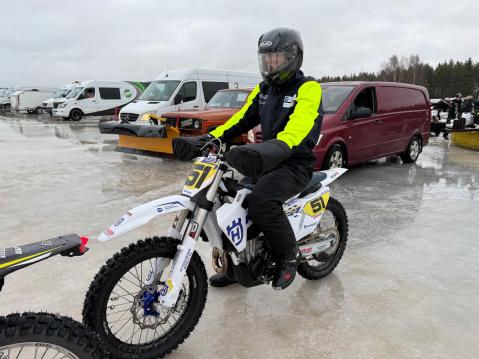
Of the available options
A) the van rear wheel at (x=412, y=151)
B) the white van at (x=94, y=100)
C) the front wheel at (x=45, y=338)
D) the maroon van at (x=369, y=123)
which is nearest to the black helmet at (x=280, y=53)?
the front wheel at (x=45, y=338)

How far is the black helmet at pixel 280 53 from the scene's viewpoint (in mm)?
2695

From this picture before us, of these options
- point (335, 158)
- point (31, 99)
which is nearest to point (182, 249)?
point (335, 158)

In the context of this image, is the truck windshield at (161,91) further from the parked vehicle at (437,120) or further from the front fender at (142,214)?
the front fender at (142,214)

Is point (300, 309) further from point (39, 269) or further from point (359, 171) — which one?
point (359, 171)

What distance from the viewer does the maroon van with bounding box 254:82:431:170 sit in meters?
7.31

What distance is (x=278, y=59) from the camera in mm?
2715

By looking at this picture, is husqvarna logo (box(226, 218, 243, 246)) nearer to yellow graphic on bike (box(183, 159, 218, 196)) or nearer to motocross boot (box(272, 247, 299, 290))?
yellow graphic on bike (box(183, 159, 218, 196))

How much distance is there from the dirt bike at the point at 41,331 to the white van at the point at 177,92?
10.4 metres

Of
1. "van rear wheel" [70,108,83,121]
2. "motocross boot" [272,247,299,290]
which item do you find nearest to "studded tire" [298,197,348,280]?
"motocross boot" [272,247,299,290]

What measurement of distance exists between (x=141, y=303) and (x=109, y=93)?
73.8 ft

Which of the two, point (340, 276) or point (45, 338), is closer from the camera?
point (45, 338)

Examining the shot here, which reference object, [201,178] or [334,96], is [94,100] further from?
[201,178]

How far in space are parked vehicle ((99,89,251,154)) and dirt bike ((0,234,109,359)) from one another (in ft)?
22.4

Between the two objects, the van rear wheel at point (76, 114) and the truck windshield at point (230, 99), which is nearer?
the truck windshield at point (230, 99)
